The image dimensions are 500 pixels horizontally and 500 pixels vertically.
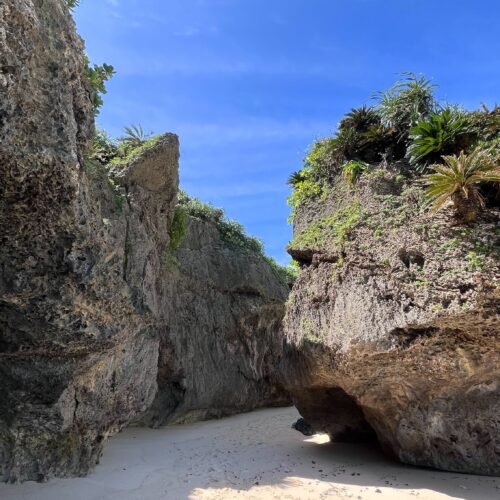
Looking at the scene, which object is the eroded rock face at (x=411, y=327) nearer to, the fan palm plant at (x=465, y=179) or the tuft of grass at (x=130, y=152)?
the fan palm plant at (x=465, y=179)

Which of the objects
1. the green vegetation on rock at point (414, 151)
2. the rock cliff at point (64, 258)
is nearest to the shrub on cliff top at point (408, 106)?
the green vegetation on rock at point (414, 151)

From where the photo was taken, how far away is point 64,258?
585 centimetres

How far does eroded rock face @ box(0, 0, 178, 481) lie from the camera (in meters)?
4.86

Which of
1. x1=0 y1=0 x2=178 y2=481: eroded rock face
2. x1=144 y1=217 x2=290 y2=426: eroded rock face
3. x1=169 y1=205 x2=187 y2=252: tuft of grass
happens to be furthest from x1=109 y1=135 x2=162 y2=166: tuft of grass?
x1=144 y1=217 x2=290 y2=426: eroded rock face

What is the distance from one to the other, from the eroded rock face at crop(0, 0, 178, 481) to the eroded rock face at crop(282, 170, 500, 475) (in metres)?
4.24

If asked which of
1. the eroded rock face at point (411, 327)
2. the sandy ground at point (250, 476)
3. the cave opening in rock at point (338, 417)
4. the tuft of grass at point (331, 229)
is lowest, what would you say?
the sandy ground at point (250, 476)

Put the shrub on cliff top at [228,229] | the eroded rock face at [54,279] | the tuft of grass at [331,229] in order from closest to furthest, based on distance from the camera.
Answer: the eroded rock face at [54,279]
the tuft of grass at [331,229]
the shrub on cliff top at [228,229]

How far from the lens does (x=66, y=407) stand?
7375 millimetres

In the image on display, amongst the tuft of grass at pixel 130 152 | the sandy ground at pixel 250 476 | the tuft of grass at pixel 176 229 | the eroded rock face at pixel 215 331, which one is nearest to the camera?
the sandy ground at pixel 250 476

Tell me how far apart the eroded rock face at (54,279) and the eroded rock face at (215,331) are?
668 cm

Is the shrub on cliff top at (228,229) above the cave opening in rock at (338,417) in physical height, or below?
above

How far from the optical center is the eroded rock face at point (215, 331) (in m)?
16.0

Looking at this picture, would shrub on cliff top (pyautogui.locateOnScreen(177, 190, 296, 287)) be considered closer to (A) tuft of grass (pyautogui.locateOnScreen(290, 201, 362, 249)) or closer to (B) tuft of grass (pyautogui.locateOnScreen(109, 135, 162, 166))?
(B) tuft of grass (pyautogui.locateOnScreen(109, 135, 162, 166))

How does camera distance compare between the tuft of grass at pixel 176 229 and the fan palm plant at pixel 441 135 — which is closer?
the fan palm plant at pixel 441 135
